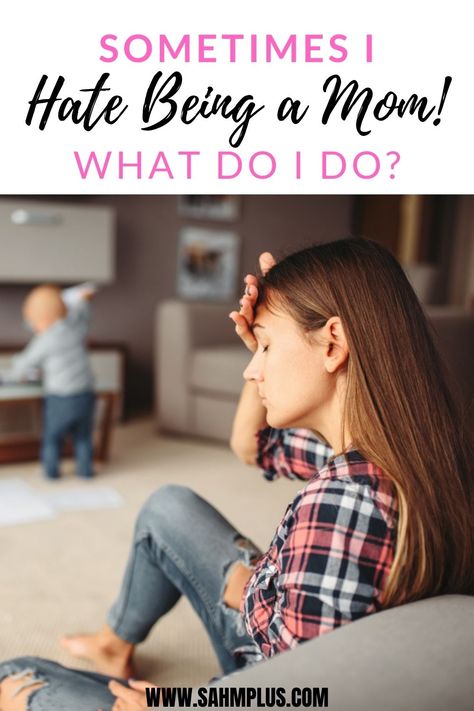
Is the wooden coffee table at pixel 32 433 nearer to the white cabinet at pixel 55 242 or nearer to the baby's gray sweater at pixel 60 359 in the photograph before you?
the baby's gray sweater at pixel 60 359

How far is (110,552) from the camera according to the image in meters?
1.98

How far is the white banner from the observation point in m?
0.99

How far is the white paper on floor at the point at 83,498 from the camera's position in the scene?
92.5 inches

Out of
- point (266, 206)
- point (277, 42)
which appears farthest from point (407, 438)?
point (266, 206)

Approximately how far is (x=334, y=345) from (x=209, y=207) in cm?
353

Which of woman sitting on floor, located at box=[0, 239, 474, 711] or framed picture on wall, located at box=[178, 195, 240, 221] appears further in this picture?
framed picture on wall, located at box=[178, 195, 240, 221]

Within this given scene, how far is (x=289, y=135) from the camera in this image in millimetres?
1062

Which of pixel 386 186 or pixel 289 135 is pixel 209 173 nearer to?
pixel 289 135

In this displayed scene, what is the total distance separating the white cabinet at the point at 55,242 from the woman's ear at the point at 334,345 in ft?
9.76

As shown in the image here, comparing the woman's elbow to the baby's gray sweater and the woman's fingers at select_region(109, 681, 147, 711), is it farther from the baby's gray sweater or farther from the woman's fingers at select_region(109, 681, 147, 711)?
the baby's gray sweater

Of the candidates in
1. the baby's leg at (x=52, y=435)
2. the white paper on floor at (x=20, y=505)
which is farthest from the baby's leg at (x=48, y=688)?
the baby's leg at (x=52, y=435)

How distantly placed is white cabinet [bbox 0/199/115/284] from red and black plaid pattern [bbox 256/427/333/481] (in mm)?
2628

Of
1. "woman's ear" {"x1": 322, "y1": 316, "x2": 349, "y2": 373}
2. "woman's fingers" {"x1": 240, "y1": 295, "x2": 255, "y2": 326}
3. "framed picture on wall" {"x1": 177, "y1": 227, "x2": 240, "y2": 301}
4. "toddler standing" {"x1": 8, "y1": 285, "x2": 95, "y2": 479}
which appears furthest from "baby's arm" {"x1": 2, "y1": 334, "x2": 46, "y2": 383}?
"woman's ear" {"x1": 322, "y1": 316, "x2": 349, "y2": 373}

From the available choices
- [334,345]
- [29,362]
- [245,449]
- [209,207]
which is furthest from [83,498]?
[209,207]
